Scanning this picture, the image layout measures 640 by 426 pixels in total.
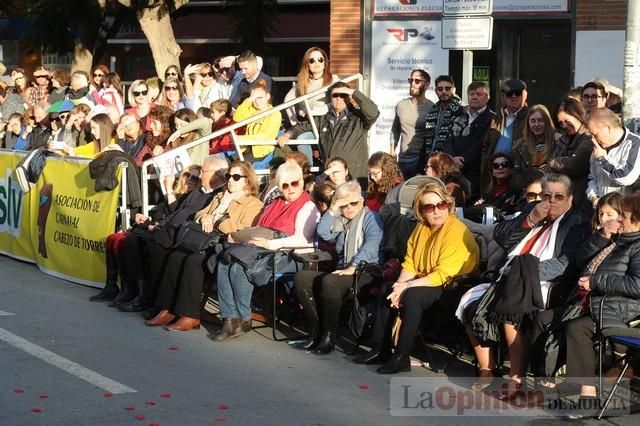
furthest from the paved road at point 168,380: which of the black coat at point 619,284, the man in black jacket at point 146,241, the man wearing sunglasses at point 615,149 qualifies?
the man wearing sunglasses at point 615,149

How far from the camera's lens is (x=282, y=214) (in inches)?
442

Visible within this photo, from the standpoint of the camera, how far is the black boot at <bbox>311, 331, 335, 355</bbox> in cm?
1018

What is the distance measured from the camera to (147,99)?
1543cm

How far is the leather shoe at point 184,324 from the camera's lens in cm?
1110

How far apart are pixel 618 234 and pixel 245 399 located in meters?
2.76

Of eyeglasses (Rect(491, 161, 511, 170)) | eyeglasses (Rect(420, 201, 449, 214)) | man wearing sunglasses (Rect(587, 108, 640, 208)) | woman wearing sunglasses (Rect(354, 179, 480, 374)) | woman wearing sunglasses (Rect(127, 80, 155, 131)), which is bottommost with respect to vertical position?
woman wearing sunglasses (Rect(354, 179, 480, 374))

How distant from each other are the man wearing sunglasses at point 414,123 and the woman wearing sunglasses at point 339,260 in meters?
2.72

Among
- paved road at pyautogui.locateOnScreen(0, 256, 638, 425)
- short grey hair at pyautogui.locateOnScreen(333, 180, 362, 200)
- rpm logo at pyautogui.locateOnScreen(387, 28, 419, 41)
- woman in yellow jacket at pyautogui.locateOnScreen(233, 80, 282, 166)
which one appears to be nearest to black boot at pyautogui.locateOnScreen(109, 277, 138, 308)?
paved road at pyautogui.locateOnScreen(0, 256, 638, 425)

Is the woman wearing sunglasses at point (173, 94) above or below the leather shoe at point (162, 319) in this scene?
above

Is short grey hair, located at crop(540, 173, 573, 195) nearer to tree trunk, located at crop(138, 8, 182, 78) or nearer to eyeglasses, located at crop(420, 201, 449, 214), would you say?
eyeglasses, located at crop(420, 201, 449, 214)

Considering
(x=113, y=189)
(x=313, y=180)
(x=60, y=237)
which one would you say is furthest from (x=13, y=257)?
(x=313, y=180)

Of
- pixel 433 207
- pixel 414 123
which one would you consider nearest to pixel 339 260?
pixel 433 207

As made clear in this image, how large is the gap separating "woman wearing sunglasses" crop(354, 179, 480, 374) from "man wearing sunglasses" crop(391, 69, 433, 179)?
3362 millimetres

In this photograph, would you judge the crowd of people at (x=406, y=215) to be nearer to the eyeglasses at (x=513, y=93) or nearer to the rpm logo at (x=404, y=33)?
the eyeglasses at (x=513, y=93)
